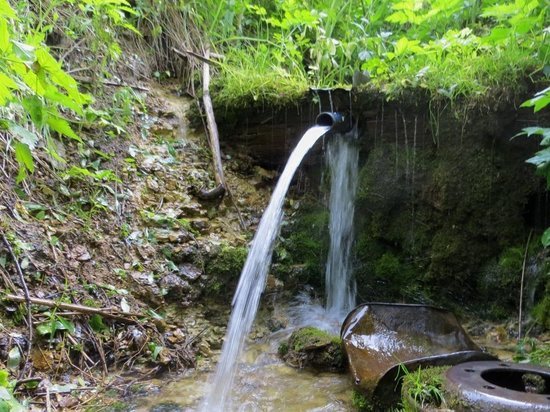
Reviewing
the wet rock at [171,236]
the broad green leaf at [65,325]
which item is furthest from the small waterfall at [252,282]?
the broad green leaf at [65,325]

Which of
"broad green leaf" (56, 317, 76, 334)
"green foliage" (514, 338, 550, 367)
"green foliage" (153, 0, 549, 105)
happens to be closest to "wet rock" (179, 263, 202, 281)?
"broad green leaf" (56, 317, 76, 334)

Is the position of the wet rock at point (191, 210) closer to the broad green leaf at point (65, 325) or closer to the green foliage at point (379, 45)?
the green foliage at point (379, 45)

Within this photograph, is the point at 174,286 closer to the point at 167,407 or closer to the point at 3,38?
the point at 167,407

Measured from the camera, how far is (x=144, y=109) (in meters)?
4.36

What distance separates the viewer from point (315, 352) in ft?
9.40

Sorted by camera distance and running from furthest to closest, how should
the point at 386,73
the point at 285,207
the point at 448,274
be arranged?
the point at 285,207 → the point at 386,73 → the point at 448,274

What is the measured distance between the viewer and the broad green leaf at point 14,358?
216 cm

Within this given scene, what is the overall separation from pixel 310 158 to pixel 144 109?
1.64 meters

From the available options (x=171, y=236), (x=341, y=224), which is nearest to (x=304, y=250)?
(x=341, y=224)

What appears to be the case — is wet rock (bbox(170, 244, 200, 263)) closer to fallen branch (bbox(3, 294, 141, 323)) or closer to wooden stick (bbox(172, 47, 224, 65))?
fallen branch (bbox(3, 294, 141, 323))

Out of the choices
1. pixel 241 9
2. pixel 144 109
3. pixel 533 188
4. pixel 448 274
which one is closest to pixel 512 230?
pixel 533 188

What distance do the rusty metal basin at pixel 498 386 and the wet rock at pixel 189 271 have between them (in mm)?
1949

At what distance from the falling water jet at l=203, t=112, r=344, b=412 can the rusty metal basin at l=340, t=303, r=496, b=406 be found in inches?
29.9

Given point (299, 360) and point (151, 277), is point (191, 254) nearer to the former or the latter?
point (151, 277)
